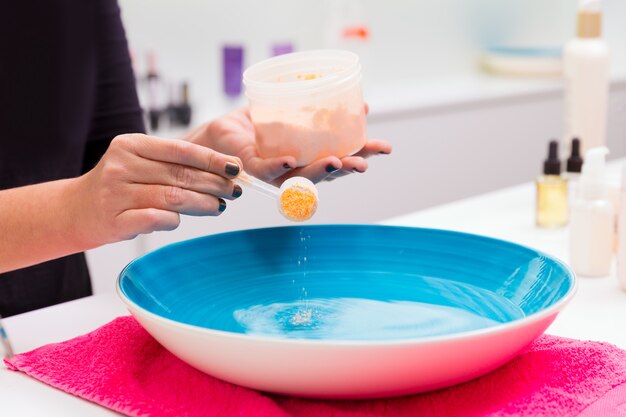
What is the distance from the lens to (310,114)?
2.74 ft

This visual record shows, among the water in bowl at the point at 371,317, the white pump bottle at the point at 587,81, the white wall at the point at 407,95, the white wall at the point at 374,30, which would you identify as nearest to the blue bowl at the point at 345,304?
the water in bowl at the point at 371,317

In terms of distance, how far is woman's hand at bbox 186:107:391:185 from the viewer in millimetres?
842

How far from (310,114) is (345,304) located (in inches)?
8.4

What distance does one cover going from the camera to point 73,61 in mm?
1180

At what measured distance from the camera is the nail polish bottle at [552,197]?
1152 millimetres

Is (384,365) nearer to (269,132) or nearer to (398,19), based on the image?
(269,132)

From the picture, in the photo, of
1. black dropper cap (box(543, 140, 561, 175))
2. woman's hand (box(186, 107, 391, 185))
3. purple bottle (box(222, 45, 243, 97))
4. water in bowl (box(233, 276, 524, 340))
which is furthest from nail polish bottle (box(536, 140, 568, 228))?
purple bottle (box(222, 45, 243, 97))

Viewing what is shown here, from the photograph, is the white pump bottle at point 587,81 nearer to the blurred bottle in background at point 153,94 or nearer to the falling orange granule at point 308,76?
the falling orange granule at point 308,76

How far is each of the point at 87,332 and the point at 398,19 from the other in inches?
88.0

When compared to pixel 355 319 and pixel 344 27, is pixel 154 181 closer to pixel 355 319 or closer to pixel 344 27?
→ pixel 355 319

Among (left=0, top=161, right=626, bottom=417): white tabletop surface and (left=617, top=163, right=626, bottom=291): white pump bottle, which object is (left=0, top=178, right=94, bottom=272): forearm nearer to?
(left=0, top=161, right=626, bottom=417): white tabletop surface

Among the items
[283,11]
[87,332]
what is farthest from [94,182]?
[283,11]

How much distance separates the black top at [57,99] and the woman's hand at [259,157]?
0.82 ft

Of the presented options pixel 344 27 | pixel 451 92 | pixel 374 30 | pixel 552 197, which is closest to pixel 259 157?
pixel 552 197
